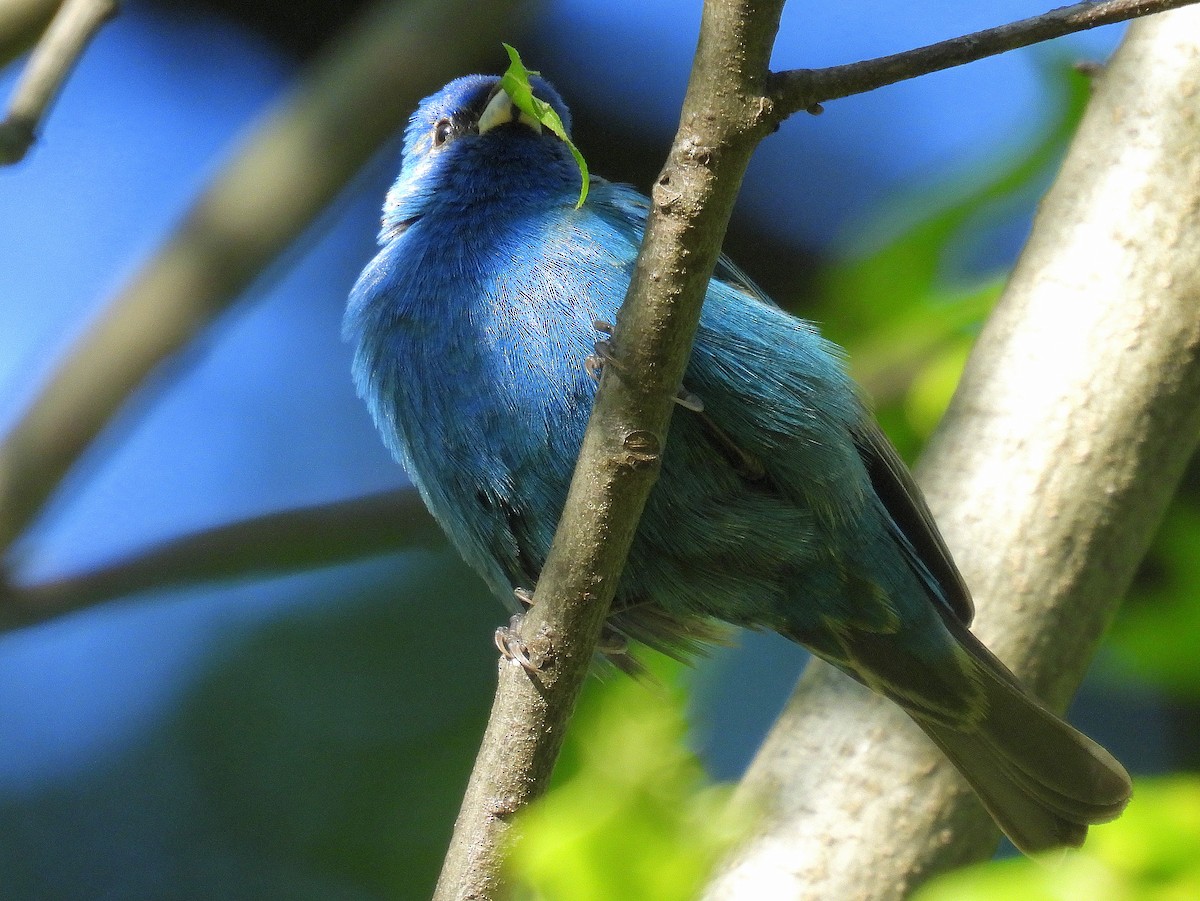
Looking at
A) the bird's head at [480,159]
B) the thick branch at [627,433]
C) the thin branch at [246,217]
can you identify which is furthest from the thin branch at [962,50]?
the thin branch at [246,217]

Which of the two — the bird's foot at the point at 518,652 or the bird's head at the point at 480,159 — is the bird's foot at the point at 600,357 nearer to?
the bird's foot at the point at 518,652

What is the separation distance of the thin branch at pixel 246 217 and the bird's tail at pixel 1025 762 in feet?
7.10

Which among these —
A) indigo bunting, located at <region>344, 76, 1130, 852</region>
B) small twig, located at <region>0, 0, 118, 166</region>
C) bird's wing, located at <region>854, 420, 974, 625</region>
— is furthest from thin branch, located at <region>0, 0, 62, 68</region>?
bird's wing, located at <region>854, 420, 974, 625</region>

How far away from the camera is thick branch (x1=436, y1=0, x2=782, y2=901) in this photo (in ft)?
6.55

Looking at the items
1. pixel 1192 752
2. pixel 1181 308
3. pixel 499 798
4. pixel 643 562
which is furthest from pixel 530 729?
pixel 1192 752


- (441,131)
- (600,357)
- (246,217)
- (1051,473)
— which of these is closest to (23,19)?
(246,217)

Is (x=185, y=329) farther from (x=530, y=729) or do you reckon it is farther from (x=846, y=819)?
(x=846, y=819)

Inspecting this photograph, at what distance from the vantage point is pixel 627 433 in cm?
216

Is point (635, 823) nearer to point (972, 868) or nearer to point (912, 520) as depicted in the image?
point (972, 868)

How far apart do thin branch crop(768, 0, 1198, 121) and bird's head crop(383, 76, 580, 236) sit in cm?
147

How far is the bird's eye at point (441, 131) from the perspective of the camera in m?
3.78

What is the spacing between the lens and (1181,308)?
352cm

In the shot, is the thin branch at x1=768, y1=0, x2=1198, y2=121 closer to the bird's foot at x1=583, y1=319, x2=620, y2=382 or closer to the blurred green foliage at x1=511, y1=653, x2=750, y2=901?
the bird's foot at x1=583, y1=319, x2=620, y2=382

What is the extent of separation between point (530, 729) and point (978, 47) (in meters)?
1.34
